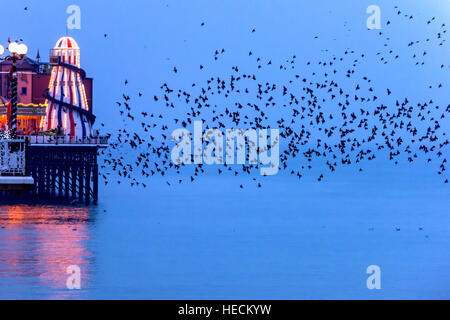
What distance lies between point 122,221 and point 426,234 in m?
20.8

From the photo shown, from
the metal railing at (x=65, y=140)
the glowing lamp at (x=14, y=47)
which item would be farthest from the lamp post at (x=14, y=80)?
the metal railing at (x=65, y=140)

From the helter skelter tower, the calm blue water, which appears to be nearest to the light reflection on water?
the calm blue water

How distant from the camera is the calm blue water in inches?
1617

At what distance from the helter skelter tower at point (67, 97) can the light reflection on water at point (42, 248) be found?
44.8 ft

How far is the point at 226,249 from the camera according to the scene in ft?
181

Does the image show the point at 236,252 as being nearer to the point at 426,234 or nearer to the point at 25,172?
the point at 426,234

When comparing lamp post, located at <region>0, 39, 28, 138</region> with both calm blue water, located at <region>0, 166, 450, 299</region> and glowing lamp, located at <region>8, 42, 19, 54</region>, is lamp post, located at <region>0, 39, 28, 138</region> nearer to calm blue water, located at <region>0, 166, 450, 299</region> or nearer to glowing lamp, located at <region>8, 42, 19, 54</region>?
glowing lamp, located at <region>8, 42, 19, 54</region>

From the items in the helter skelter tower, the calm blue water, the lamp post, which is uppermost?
the helter skelter tower

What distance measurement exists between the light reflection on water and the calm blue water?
58 mm

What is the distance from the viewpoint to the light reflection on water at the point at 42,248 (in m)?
39.7

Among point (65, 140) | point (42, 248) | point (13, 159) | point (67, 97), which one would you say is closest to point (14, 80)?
point (13, 159)

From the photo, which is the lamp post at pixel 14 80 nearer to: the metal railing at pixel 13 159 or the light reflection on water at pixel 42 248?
the metal railing at pixel 13 159

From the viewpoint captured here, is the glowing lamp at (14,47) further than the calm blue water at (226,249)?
No

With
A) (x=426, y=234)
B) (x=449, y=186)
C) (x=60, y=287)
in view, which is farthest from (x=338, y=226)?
(x=449, y=186)
